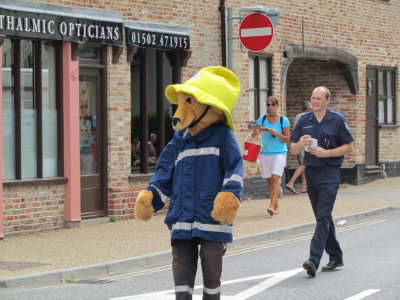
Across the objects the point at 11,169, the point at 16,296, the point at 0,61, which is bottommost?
the point at 16,296

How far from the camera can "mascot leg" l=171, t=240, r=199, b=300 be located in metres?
7.33

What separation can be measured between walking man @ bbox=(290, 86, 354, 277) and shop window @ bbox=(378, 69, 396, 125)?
49.8 feet

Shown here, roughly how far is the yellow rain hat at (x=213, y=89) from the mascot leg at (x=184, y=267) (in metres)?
0.91

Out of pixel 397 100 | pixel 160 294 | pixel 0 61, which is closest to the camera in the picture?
pixel 160 294

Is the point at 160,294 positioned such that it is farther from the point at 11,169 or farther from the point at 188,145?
the point at 11,169

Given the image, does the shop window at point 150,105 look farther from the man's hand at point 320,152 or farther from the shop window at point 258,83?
the man's hand at point 320,152

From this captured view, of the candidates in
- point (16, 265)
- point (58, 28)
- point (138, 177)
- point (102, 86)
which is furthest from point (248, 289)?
point (138, 177)

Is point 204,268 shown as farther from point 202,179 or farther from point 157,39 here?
point 157,39

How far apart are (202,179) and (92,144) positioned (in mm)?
8951

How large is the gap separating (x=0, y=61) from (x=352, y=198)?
857 cm

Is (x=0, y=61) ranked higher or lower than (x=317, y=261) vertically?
higher

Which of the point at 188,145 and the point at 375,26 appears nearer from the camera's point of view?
the point at 188,145

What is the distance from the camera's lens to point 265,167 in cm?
1655

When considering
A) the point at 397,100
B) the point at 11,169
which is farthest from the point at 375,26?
the point at 11,169
